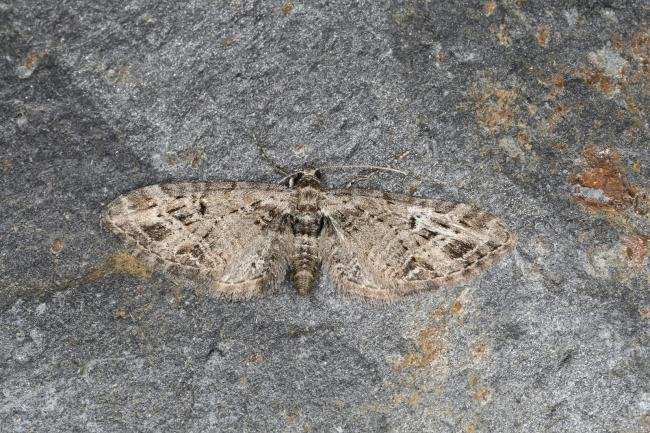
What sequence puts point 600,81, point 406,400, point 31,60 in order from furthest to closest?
point 600,81 < point 31,60 < point 406,400

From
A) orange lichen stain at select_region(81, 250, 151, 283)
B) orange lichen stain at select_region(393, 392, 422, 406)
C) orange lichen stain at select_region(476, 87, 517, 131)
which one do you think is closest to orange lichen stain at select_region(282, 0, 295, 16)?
A: orange lichen stain at select_region(476, 87, 517, 131)

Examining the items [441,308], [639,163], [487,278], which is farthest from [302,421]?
[639,163]

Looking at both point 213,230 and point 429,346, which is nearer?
point 429,346

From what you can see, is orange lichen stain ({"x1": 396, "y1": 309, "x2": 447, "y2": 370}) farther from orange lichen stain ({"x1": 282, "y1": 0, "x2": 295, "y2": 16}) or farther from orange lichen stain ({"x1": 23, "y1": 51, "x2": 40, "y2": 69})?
orange lichen stain ({"x1": 23, "y1": 51, "x2": 40, "y2": 69})

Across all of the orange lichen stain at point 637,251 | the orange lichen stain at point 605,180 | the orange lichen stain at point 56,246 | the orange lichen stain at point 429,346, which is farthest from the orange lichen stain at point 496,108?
the orange lichen stain at point 56,246

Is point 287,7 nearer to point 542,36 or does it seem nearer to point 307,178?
point 307,178

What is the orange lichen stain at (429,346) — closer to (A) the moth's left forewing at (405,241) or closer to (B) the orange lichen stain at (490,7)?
(A) the moth's left forewing at (405,241)

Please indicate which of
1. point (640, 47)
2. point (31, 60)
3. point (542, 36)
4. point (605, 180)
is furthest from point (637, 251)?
point (31, 60)
